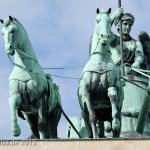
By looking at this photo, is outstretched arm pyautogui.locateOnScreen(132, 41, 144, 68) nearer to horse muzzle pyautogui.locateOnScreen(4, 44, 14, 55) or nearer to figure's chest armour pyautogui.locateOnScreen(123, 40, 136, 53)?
figure's chest armour pyautogui.locateOnScreen(123, 40, 136, 53)

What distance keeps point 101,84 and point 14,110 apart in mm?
1528

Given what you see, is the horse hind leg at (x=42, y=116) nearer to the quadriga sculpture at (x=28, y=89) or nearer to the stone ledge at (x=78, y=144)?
the quadriga sculpture at (x=28, y=89)

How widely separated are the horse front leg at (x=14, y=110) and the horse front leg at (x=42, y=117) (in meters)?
0.45

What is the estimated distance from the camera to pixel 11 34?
760 inches

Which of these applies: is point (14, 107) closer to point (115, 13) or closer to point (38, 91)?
point (38, 91)

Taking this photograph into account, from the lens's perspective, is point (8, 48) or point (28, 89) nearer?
point (8, 48)

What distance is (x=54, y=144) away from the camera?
18.6 m

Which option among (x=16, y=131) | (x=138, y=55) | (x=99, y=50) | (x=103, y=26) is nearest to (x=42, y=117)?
(x=16, y=131)

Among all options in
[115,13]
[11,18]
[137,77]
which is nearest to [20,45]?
[11,18]

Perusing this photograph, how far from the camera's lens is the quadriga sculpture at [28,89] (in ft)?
63.2

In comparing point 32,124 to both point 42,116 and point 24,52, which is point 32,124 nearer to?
point 42,116

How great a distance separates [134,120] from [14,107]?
13.7 ft

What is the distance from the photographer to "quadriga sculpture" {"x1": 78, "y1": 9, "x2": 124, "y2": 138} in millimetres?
19062

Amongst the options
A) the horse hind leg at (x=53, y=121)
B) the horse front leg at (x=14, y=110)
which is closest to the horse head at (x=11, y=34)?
the horse front leg at (x=14, y=110)
